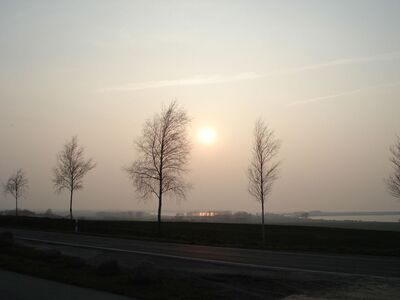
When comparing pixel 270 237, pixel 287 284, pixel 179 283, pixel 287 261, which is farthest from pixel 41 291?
pixel 270 237

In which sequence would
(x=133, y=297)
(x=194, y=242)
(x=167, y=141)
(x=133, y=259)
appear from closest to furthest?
(x=133, y=297) → (x=133, y=259) → (x=194, y=242) → (x=167, y=141)

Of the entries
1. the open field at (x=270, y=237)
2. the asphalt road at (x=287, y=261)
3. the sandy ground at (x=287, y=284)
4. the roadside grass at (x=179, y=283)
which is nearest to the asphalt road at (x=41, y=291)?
the roadside grass at (x=179, y=283)

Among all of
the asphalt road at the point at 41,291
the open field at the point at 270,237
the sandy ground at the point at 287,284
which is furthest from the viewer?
the open field at the point at 270,237

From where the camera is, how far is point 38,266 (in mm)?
14125

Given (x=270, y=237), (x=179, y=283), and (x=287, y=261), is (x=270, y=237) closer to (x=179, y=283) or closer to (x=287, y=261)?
(x=287, y=261)

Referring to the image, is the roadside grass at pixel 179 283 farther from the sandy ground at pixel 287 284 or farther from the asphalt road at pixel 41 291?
the asphalt road at pixel 41 291

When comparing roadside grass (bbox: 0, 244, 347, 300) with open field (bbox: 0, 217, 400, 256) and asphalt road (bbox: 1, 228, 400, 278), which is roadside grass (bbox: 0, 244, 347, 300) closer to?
asphalt road (bbox: 1, 228, 400, 278)

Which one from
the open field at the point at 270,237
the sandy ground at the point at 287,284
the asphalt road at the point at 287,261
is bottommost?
the sandy ground at the point at 287,284

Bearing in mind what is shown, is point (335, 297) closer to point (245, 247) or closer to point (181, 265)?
point (181, 265)

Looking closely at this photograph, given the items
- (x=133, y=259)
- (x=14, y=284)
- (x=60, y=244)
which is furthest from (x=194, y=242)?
(x=14, y=284)

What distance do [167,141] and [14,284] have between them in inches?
947

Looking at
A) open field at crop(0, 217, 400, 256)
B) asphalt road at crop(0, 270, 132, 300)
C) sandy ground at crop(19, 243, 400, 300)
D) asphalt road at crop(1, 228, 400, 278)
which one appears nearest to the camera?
asphalt road at crop(0, 270, 132, 300)

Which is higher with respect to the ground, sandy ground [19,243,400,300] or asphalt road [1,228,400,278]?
asphalt road [1,228,400,278]

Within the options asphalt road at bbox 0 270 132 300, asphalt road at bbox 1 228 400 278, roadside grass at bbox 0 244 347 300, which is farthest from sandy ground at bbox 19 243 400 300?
asphalt road at bbox 0 270 132 300
